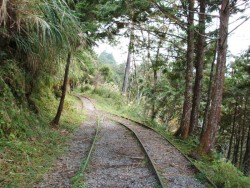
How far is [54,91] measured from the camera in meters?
15.9

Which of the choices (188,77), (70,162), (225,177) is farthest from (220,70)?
(70,162)

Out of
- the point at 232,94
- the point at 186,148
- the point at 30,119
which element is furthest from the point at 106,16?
the point at 232,94

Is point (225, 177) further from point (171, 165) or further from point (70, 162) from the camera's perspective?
point (70, 162)

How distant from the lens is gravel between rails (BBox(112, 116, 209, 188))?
641 cm

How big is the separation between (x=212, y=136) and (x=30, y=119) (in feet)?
19.4

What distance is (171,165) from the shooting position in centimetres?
775

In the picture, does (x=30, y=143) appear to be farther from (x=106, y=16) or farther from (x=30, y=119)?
(x=106, y=16)

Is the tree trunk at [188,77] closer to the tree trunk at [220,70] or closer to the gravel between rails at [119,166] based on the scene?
the gravel between rails at [119,166]

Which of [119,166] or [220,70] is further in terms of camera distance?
[220,70]

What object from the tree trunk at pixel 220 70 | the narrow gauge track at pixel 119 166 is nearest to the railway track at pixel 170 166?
the narrow gauge track at pixel 119 166

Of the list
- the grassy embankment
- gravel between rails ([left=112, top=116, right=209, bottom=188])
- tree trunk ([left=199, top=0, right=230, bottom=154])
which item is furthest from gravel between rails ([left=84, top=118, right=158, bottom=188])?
tree trunk ([left=199, top=0, right=230, bottom=154])

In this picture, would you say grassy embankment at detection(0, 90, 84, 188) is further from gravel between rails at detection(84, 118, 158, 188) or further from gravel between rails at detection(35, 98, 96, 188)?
gravel between rails at detection(84, 118, 158, 188)

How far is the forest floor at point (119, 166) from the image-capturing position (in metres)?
6.17

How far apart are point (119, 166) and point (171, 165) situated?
1.45 meters
